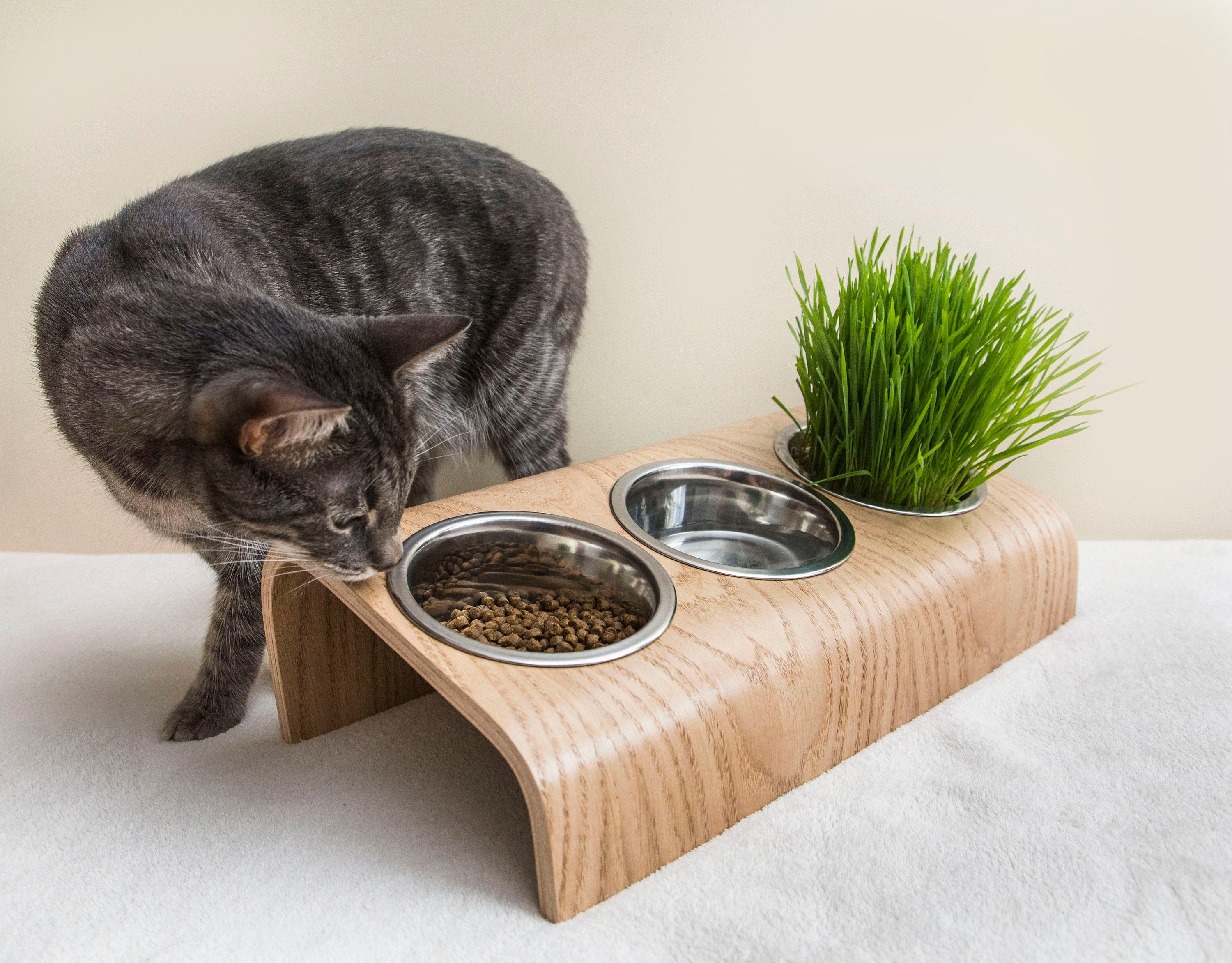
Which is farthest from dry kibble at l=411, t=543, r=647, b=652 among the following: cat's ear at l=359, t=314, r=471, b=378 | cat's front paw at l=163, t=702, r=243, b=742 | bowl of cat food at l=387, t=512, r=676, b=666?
cat's front paw at l=163, t=702, r=243, b=742

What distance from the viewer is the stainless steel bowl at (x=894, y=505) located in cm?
121

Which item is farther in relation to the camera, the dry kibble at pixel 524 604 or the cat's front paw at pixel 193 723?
the cat's front paw at pixel 193 723

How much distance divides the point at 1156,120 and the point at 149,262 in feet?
5.10

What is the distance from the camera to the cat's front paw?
111cm

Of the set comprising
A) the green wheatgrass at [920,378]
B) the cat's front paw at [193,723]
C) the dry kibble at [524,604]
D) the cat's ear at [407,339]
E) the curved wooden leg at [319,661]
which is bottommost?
A: the cat's front paw at [193,723]

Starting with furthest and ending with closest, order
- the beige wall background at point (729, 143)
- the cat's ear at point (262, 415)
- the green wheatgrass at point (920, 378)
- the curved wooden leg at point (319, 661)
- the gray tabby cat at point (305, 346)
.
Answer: the beige wall background at point (729, 143), the green wheatgrass at point (920, 378), the curved wooden leg at point (319, 661), the gray tabby cat at point (305, 346), the cat's ear at point (262, 415)

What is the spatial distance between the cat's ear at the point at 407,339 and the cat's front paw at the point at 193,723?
1.73ft

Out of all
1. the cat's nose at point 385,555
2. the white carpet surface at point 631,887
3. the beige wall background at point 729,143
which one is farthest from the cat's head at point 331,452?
the beige wall background at point 729,143

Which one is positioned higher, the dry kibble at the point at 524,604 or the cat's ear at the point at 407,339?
the cat's ear at the point at 407,339

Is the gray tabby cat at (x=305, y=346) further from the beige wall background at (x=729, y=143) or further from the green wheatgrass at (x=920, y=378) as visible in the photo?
the green wheatgrass at (x=920, y=378)

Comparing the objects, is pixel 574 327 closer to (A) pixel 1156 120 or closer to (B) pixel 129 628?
(B) pixel 129 628

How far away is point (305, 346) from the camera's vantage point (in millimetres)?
880

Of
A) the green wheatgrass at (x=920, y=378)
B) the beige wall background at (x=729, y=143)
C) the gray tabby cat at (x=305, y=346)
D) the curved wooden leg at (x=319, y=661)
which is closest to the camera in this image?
the gray tabby cat at (x=305, y=346)

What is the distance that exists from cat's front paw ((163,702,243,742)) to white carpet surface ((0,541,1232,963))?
1cm
